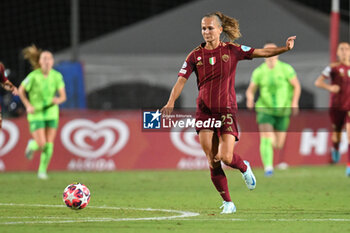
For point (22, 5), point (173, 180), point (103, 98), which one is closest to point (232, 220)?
point (173, 180)

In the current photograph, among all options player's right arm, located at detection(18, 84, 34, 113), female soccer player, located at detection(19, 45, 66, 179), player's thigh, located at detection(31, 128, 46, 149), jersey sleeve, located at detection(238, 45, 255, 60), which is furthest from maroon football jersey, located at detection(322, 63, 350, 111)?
jersey sleeve, located at detection(238, 45, 255, 60)

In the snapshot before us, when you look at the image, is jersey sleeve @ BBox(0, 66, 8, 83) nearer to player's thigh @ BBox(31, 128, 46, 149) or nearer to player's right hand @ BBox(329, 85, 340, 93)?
player's thigh @ BBox(31, 128, 46, 149)

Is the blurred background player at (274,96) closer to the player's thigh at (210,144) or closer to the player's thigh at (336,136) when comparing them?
the player's thigh at (336,136)

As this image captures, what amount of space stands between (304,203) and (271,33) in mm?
13835

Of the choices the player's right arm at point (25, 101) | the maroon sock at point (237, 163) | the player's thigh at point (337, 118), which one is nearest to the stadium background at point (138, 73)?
the player's right arm at point (25, 101)

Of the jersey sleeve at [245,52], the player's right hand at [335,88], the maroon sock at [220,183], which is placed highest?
the jersey sleeve at [245,52]

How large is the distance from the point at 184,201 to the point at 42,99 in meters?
5.82

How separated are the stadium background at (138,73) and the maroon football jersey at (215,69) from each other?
907 cm

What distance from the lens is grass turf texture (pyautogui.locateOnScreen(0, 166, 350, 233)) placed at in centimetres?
810

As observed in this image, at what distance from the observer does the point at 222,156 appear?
9.28 m

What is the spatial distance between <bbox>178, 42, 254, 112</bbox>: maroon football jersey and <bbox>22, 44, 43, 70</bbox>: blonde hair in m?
6.89

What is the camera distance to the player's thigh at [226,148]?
9258 mm

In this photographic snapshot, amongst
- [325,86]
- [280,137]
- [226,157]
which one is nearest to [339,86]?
[325,86]

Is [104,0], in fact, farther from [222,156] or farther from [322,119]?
A: [222,156]
